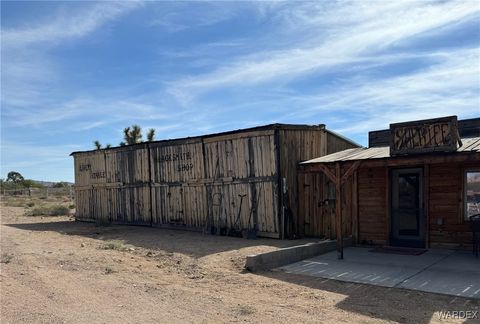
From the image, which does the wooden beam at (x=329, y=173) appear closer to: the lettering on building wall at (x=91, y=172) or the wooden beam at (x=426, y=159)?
the wooden beam at (x=426, y=159)

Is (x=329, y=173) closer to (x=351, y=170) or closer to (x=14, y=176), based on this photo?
(x=351, y=170)

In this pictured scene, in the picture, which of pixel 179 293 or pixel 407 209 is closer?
pixel 179 293

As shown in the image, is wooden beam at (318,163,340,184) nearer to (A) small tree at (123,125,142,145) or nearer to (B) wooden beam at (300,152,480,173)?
(B) wooden beam at (300,152,480,173)

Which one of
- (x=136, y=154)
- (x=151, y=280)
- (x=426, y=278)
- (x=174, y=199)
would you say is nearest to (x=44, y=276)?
(x=151, y=280)

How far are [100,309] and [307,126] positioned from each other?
9.50 metres

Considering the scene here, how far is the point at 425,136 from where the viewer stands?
9.65 metres

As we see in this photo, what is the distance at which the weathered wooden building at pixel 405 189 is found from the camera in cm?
959

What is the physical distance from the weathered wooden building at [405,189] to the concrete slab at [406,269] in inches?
30.8

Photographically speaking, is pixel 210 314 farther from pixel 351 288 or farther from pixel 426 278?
pixel 426 278

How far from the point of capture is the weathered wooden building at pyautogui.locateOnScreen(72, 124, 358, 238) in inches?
533

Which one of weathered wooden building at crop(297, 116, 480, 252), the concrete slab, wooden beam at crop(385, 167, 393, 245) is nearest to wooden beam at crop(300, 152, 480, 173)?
weathered wooden building at crop(297, 116, 480, 252)

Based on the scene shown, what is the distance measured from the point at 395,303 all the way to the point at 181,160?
37.5 feet

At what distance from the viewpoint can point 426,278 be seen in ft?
26.2

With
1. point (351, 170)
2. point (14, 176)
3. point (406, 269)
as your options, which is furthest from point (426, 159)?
point (14, 176)
